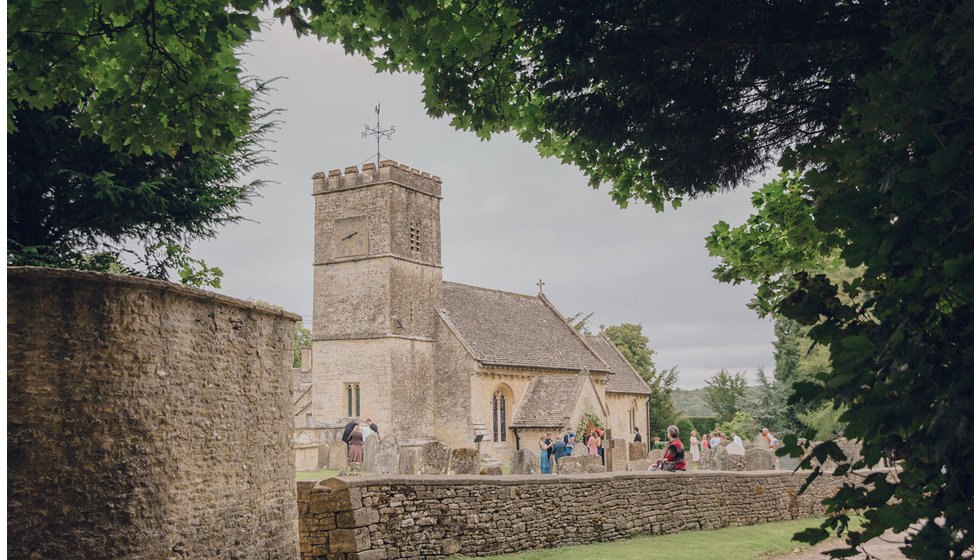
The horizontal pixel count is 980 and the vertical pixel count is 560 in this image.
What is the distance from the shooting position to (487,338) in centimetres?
4159

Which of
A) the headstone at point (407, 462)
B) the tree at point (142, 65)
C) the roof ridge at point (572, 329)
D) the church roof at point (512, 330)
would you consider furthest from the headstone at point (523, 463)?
the roof ridge at point (572, 329)

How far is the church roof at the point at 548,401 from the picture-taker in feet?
124

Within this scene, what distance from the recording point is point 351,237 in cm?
3981

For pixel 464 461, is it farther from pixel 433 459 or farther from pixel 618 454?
pixel 618 454

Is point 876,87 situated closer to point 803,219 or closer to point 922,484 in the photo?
point 922,484

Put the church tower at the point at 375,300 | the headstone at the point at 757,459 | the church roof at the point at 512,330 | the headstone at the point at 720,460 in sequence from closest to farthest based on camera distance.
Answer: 1. the headstone at the point at 757,459
2. the headstone at the point at 720,460
3. the church tower at the point at 375,300
4. the church roof at the point at 512,330

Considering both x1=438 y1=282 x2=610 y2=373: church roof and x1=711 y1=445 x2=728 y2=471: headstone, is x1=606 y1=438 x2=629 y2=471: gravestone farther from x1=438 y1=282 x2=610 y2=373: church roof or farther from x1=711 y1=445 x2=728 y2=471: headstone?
x1=438 y1=282 x2=610 y2=373: church roof

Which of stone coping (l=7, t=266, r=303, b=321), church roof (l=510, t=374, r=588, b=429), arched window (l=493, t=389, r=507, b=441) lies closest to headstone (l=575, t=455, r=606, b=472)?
stone coping (l=7, t=266, r=303, b=321)

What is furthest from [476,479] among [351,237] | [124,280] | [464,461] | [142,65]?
[351,237]

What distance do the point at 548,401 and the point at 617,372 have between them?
13.1 m

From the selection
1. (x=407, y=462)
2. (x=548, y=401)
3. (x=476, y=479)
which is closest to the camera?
(x=476, y=479)

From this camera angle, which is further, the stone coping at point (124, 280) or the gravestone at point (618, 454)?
the gravestone at point (618, 454)

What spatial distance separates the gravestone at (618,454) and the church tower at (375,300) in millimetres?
14659

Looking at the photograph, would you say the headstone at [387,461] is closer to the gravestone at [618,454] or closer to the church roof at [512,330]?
the gravestone at [618,454]
